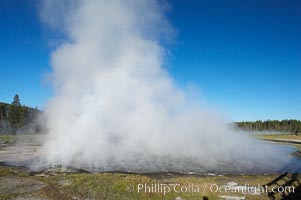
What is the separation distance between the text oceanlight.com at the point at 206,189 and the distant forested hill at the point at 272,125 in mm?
135642

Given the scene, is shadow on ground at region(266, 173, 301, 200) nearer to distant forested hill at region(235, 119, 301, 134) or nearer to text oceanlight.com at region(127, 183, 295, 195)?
text oceanlight.com at region(127, 183, 295, 195)

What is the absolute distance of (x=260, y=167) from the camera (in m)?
28.5

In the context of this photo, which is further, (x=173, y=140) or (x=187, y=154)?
(x=173, y=140)

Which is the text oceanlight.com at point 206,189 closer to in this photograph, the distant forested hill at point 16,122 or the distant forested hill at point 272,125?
the distant forested hill at point 16,122

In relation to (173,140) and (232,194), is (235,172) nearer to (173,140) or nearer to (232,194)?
(232,194)

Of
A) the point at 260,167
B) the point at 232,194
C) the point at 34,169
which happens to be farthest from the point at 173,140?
the point at 232,194

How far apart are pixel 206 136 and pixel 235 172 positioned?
102 ft

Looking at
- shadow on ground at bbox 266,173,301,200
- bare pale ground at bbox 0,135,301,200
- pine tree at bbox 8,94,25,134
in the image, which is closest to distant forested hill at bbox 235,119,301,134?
pine tree at bbox 8,94,25,134

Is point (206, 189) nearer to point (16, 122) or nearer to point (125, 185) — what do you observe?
point (125, 185)

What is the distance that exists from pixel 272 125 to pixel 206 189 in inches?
5933

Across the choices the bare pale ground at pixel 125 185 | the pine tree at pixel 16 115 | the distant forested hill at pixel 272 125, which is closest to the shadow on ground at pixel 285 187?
the bare pale ground at pixel 125 185

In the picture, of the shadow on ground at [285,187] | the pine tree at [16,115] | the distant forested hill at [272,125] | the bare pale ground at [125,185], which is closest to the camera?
the shadow on ground at [285,187]

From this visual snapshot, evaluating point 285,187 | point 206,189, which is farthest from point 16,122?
point 285,187

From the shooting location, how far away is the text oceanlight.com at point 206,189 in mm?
17938
